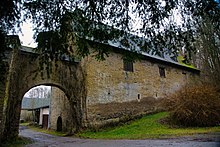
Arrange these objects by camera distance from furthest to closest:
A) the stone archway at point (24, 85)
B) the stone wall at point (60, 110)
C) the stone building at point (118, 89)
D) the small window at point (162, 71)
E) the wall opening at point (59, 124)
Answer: the small window at point (162, 71), the wall opening at point (59, 124), the stone wall at point (60, 110), the stone building at point (118, 89), the stone archway at point (24, 85)

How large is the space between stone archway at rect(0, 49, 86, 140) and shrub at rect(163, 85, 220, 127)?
5848 millimetres

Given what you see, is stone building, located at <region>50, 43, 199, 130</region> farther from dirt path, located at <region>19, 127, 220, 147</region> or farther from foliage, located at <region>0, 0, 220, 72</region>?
foliage, located at <region>0, 0, 220, 72</region>

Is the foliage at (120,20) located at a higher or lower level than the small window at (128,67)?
lower

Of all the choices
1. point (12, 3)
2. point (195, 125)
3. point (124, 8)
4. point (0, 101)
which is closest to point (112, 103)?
point (195, 125)

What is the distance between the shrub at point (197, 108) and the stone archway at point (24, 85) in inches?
230

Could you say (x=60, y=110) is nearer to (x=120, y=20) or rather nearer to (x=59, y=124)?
(x=59, y=124)

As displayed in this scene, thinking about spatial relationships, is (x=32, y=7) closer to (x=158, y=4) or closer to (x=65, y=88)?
(x=158, y=4)

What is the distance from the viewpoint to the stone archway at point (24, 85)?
31.7 feet

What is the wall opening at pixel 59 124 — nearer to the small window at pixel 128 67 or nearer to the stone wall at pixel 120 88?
the stone wall at pixel 120 88

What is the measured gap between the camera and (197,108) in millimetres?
10953

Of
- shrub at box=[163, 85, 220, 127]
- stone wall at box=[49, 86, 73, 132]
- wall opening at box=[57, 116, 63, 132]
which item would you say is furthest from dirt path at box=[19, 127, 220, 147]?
wall opening at box=[57, 116, 63, 132]

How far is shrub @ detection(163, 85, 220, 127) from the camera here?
35.4 ft

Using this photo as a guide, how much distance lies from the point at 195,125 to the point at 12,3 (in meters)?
11.0

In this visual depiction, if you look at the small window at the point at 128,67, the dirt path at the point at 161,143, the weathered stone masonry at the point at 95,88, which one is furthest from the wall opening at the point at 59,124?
the dirt path at the point at 161,143
